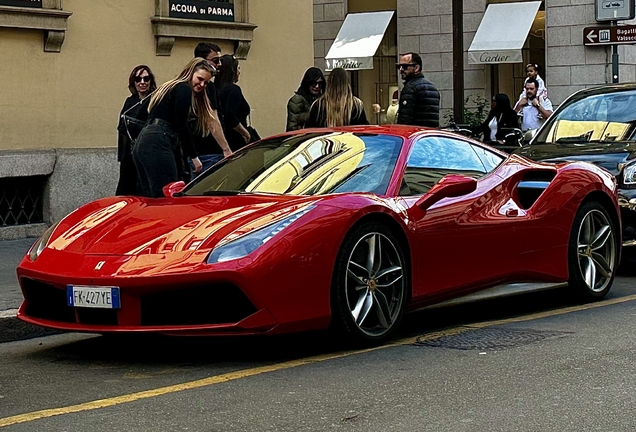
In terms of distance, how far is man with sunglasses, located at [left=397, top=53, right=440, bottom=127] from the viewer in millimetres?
12328

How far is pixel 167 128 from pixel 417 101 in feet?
10.5

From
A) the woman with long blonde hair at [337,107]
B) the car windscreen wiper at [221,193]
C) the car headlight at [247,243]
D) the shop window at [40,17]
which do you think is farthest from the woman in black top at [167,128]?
the shop window at [40,17]

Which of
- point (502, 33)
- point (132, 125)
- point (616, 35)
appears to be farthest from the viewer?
point (502, 33)

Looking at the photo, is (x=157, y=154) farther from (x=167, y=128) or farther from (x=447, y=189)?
(x=447, y=189)

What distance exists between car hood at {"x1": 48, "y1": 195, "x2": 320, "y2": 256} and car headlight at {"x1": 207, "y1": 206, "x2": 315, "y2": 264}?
0.06 meters

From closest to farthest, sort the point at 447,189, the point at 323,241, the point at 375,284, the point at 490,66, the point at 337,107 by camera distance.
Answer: the point at 323,241 < the point at 375,284 < the point at 447,189 < the point at 337,107 < the point at 490,66

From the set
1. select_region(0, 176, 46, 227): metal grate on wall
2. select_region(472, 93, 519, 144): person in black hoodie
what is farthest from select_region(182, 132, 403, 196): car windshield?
select_region(472, 93, 519, 144): person in black hoodie

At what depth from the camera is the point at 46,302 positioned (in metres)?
7.21

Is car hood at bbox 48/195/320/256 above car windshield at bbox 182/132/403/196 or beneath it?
beneath

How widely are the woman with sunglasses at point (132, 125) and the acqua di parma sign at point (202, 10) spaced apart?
3.22 m

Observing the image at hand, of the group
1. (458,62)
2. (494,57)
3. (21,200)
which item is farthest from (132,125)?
(494,57)

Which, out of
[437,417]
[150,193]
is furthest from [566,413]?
[150,193]

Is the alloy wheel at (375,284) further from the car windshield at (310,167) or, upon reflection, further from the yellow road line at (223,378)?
the car windshield at (310,167)

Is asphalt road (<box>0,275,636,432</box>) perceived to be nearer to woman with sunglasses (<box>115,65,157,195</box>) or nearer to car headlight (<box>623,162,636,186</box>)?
woman with sunglasses (<box>115,65,157,195</box>)
